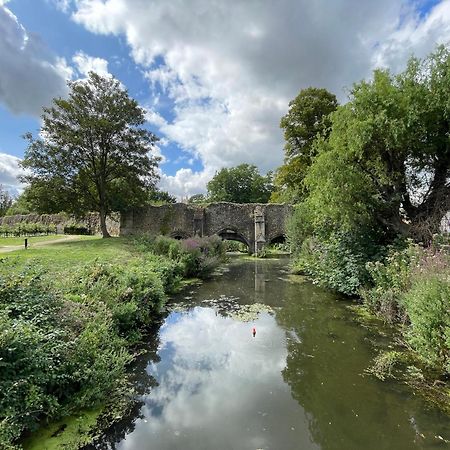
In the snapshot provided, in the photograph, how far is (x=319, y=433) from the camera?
3.53 metres

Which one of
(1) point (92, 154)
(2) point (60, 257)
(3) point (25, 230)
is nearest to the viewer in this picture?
(2) point (60, 257)

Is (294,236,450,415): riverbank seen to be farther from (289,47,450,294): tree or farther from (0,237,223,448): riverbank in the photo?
(0,237,223,448): riverbank

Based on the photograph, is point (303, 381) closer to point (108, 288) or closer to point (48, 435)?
point (48, 435)

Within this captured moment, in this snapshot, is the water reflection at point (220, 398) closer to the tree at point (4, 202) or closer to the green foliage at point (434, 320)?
the green foliage at point (434, 320)

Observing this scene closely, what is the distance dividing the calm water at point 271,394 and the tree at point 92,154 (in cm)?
1511

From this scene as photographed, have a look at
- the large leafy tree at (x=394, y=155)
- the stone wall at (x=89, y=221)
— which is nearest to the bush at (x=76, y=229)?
the stone wall at (x=89, y=221)

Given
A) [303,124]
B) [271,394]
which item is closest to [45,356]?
[271,394]

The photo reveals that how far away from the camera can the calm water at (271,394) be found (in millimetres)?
3434

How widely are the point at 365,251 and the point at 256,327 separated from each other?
160 inches

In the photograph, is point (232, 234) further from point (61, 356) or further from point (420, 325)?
point (61, 356)

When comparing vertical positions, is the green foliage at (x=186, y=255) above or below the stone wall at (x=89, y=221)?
below

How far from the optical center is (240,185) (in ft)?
178

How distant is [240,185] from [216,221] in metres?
28.8

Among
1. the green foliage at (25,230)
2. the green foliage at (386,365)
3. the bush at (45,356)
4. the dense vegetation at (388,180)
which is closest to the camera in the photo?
the bush at (45,356)
